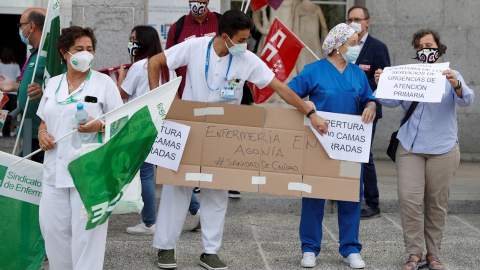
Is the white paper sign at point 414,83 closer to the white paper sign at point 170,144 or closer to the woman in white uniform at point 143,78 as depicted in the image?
the white paper sign at point 170,144

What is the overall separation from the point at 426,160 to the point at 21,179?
296 centimetres

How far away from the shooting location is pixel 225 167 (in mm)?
5891

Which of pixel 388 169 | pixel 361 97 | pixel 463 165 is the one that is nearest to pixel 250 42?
pixel 388 169

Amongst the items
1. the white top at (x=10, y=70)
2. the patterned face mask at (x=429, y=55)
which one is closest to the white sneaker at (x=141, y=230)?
the patterned face mask at (x=429, y=55)

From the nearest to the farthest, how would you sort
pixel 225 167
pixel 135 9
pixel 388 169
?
pixel 225 167 < pixel 135 9 < pixel 388 169

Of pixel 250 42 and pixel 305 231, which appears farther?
pixel 250 42

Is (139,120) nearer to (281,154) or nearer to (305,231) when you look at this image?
(281,154)

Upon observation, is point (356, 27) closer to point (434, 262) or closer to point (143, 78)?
point (143, 78)

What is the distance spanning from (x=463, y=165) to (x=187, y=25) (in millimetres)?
5562

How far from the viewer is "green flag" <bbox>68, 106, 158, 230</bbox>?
472cm

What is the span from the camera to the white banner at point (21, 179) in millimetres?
5188

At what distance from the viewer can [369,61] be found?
7.62 m

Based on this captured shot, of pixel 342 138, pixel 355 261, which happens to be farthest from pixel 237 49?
pixel 355 261

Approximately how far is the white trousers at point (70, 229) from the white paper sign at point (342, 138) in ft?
6.09
